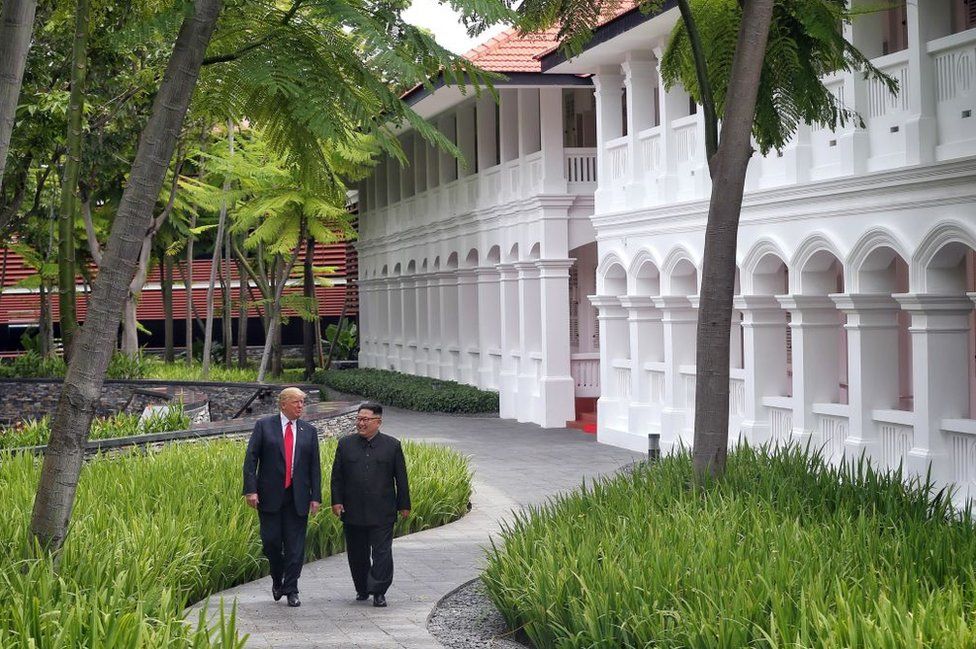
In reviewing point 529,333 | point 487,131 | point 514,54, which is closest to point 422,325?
point 487,131

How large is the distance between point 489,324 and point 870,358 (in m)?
16.3

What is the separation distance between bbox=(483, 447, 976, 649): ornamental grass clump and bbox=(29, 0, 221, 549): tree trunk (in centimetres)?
295

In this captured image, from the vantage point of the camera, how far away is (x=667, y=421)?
22.5 metres

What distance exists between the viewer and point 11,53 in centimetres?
743

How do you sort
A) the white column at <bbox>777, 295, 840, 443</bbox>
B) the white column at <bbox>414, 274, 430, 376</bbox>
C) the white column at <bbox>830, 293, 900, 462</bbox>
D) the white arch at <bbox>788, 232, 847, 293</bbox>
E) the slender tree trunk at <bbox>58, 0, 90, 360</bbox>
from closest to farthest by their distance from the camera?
the white column at <bbox>830, 293, 900, 462</bbox>
the white arch at <bbox>788, 232, 847, 293</bbox>
the white column at <bbox>777, 295, 840, 443</bbox>
the slender tree trunk at <bbox>58, 0, 90, 360</bbox>
the white column at <bbox>414, 274, 430, 376</bbox>

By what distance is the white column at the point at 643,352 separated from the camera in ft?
77.5

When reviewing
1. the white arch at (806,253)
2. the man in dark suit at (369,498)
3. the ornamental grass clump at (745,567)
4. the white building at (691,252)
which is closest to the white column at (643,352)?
the white building at (691,252)

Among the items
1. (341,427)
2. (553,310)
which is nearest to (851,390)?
(341,427)

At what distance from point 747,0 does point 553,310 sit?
1686cm

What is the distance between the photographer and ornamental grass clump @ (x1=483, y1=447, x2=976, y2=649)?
707 cm

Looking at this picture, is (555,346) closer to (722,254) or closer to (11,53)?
(722,254)

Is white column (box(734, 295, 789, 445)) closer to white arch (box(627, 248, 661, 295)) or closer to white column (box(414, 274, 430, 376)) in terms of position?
white arch (box(627, 248, 661, 295))

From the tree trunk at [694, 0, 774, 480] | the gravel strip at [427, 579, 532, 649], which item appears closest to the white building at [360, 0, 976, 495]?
the tree trunk at [694, 0, 774, 480]

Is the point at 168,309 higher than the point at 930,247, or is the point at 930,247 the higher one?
the point at 930,247
